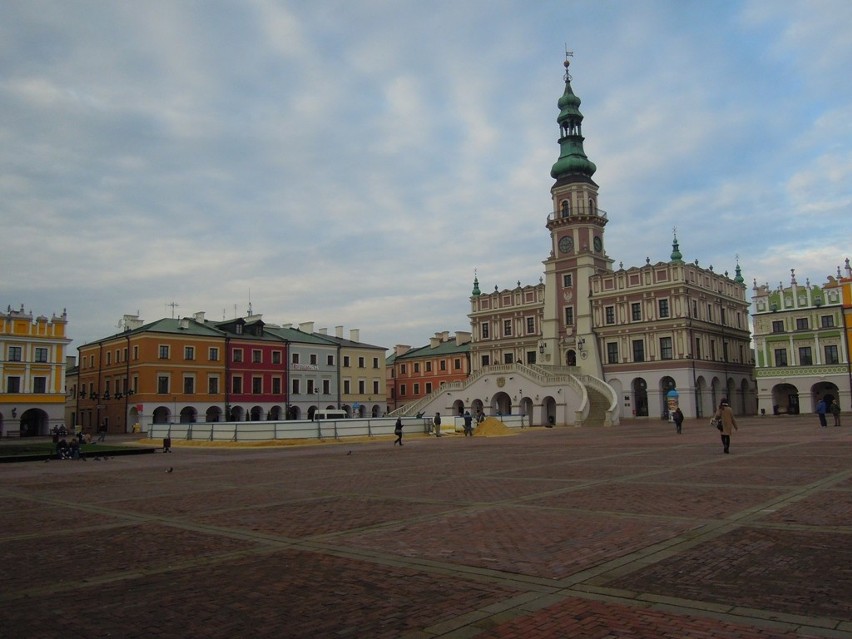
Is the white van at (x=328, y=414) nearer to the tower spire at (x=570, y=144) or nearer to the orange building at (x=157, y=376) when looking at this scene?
the orange building at (x=157, y=376)

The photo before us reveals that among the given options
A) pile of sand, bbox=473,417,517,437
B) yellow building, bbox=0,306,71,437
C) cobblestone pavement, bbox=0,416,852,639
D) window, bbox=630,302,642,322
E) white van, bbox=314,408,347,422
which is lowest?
cobblestone pavement, bbox=0,416,852,639

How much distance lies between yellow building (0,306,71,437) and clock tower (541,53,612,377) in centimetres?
4757

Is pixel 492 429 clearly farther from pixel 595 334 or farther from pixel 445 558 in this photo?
pixel 445 558

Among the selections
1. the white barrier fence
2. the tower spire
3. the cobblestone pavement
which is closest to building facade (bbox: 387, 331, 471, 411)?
the tower spire

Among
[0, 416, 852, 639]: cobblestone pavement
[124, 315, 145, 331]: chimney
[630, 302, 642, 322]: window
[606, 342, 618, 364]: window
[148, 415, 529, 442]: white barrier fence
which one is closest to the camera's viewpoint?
[0, 416, 852, 639]: cobblestone pavement

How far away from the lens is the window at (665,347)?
218 feet

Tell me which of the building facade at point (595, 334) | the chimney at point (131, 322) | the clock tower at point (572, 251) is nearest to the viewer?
the building facade at point (595, 334)

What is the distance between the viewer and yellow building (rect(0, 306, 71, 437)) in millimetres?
61531

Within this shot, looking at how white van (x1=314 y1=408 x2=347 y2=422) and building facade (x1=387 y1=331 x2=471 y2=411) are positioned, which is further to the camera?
building facade (x1=387 y1=331 x2=471 y2=411)

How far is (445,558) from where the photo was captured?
886 cm

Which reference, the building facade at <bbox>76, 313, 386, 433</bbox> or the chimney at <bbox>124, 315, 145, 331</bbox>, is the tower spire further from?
the chimney at <bbox>124, 315, 145, 331</bbox>

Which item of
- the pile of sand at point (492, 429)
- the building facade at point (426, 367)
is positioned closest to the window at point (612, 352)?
the building facade at point (426, 367)

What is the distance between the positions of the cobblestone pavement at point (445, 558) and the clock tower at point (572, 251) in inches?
2142

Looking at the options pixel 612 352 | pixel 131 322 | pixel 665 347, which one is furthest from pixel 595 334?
pixel 131 322
